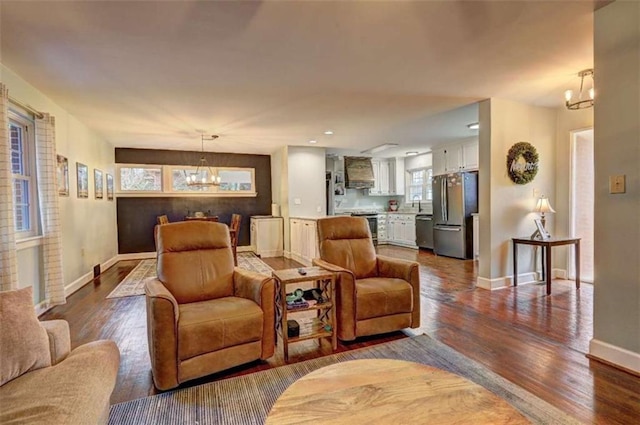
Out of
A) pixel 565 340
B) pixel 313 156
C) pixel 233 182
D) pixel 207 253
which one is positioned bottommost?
pixel 565 340

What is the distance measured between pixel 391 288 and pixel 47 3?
3.05 metres

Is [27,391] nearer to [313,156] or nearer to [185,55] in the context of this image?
[185,55]

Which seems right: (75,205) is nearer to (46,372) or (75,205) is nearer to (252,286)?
(252,286)

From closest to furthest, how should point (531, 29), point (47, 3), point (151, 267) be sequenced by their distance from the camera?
point (47, 3)
point (531, 29)
point (151, 267)

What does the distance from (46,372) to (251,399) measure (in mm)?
1001

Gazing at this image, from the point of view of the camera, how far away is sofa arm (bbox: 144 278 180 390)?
6.26 ft

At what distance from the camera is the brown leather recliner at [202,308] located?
6.35 ft

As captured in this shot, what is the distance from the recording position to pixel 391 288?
2.71 m

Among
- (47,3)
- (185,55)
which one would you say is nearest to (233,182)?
(185,55)

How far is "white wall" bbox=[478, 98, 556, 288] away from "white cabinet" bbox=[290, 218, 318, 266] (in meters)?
2.60

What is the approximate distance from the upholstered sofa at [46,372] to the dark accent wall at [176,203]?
6009mm

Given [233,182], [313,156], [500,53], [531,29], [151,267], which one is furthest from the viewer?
[233,182]

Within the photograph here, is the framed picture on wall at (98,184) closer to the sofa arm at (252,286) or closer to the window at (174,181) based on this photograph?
the window at (174,181)

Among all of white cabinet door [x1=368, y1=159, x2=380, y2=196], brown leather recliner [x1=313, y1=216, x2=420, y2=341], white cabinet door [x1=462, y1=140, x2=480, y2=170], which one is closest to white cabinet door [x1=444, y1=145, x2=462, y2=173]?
white cabinet door [x1=462, y1=140, x2=480, y2=170]
